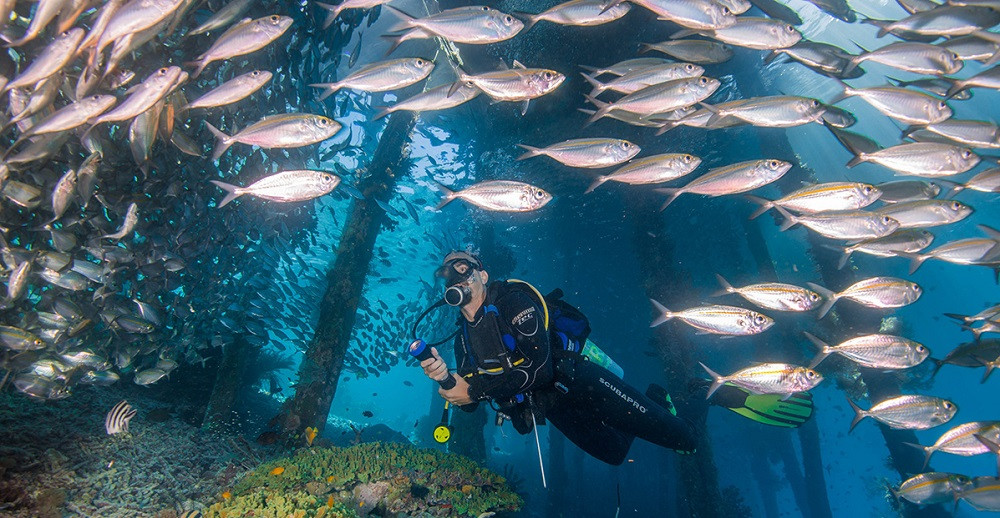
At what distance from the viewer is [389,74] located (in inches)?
166

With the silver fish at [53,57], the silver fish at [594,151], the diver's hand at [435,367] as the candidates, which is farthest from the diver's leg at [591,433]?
the silver fish at [53,57]

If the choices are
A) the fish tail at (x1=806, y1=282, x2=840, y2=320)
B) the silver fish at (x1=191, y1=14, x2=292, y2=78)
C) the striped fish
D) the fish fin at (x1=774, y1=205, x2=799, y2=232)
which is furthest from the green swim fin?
the striped fish

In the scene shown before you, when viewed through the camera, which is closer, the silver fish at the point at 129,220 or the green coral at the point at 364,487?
the green coral at the point at 364,487

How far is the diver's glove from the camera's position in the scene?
7.18 metres

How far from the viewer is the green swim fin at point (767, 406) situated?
283 inches

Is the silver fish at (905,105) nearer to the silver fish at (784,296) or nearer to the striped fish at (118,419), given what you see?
the silver fish at (784,296)

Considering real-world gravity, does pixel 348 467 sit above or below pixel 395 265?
above

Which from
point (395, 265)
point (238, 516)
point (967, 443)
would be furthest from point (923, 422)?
point (395, 265)

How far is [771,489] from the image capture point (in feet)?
91.7

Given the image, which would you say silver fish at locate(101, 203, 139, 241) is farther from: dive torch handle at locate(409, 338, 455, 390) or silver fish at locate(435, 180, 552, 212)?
dive torch handle at locate(409, 338, 455, 390)

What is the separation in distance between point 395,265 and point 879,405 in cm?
3061

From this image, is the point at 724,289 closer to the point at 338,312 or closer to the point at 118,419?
the point at 338,312

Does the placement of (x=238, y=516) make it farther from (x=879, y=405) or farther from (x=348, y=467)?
(x=879, y=405)

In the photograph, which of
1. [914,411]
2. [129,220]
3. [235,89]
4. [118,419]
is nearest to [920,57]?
[914,411]
